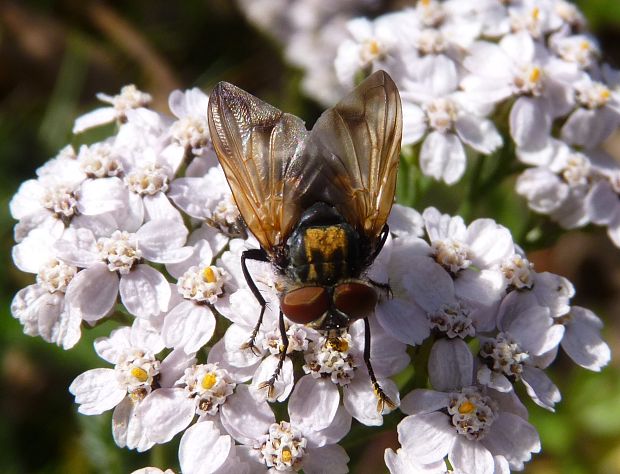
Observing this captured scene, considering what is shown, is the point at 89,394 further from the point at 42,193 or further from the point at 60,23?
the point at 60,23

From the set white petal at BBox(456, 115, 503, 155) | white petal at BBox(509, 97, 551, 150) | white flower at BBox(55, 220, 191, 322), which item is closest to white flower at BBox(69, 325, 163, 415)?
white flower at BBox(55, 220, 191, 322)

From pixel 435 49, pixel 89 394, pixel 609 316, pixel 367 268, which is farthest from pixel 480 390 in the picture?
pixel 609 316

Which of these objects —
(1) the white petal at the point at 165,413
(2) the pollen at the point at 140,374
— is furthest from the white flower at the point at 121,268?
(1) the white petal at the point at 165,413

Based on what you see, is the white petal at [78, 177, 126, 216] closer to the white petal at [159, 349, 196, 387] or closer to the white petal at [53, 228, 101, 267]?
the white petal at [53, 228, 101, 267]

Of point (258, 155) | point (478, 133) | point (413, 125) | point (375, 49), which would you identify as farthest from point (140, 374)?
point (375, 49)

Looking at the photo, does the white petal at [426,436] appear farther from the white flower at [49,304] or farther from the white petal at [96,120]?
Answer: the white petal at [96,120]

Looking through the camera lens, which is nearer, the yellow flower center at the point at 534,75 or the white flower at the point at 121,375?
the white flower at the point at 121,375
